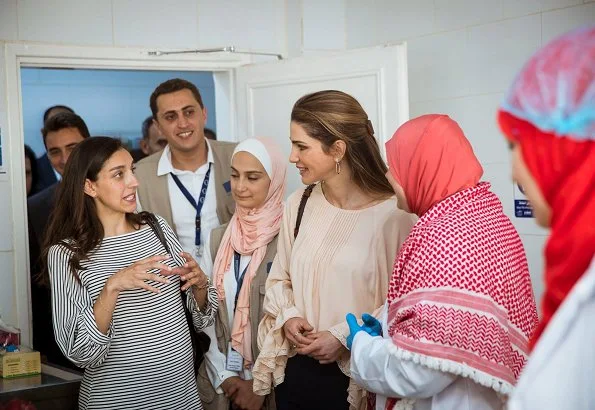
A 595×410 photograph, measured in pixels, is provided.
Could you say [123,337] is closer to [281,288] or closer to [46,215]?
[281,288]

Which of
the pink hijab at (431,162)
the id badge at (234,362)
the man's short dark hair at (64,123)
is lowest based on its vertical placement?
the id badge at (234,362)

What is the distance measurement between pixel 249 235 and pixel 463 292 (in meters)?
1.47

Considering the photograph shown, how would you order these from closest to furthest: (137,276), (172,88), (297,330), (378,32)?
(137,276)
(297,330)
(172,88)
(378,32)

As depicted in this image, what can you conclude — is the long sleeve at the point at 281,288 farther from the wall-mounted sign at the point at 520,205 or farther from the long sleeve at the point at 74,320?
the wall-mounted sign at the point at 520,205

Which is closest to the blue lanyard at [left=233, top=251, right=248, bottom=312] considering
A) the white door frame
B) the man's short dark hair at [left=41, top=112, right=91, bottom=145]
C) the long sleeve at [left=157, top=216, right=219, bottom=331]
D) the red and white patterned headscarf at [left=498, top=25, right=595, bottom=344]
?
the long sleeve at [left=157, top=216, right=219, bottom=331]

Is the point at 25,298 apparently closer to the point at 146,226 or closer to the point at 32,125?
the point at 146,226

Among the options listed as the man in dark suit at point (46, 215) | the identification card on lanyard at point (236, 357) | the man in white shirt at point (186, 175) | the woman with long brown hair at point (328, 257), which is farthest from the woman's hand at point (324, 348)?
the man in dark suit at point (46, 215)

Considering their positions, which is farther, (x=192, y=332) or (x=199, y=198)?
(x=199, y=198)

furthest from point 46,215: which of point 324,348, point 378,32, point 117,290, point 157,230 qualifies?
point 324,348

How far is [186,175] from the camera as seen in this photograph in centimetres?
384

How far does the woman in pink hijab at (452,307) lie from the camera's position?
191 centimetres

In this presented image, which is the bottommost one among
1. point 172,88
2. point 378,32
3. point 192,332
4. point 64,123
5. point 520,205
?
point 192,332

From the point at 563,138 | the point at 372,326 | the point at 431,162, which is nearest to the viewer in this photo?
the point at 563,138

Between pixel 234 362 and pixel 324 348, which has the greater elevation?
pixel 324 348
